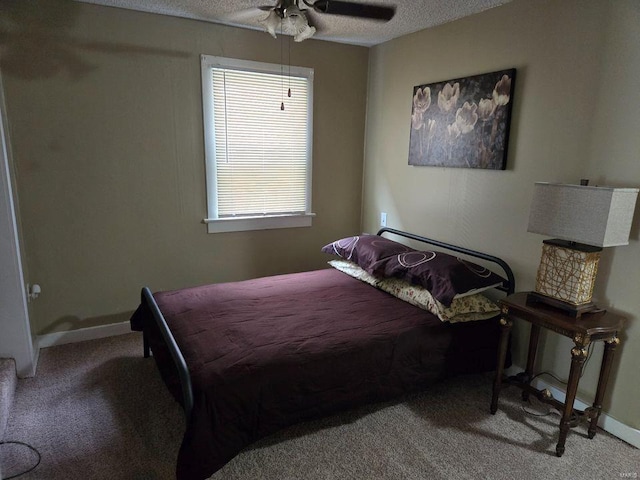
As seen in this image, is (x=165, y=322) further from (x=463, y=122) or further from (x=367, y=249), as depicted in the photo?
(x=463, y=122)

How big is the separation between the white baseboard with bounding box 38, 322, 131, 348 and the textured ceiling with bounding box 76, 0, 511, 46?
2319 mm

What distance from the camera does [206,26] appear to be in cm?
311

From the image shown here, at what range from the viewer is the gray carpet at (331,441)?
6.32ft

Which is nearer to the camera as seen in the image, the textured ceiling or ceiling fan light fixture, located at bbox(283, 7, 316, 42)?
ceiling fan light fixture, located at bbox(283, 7, 316, 42)

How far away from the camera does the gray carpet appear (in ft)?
6.32

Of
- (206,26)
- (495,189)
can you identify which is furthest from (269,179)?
(495,189)

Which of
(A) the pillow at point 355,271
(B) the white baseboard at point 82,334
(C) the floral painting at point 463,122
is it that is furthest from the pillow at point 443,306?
(B) the white baseboard at point 82,334

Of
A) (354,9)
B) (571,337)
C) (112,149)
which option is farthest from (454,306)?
(112,149)

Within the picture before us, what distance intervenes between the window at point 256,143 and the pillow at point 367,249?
0.63 m

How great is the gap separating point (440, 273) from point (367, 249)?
2.27 feet

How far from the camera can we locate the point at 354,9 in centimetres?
227

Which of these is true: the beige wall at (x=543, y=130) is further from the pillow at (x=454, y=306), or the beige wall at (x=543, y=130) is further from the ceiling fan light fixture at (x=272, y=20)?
the ceiling fan light fixture at (x=272, y=20)

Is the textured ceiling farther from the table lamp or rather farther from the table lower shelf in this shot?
the table lower shelf

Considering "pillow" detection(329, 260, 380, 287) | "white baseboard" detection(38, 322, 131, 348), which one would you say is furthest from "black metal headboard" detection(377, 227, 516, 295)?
"white baseboard" detection(38, 322, 131, 348)
